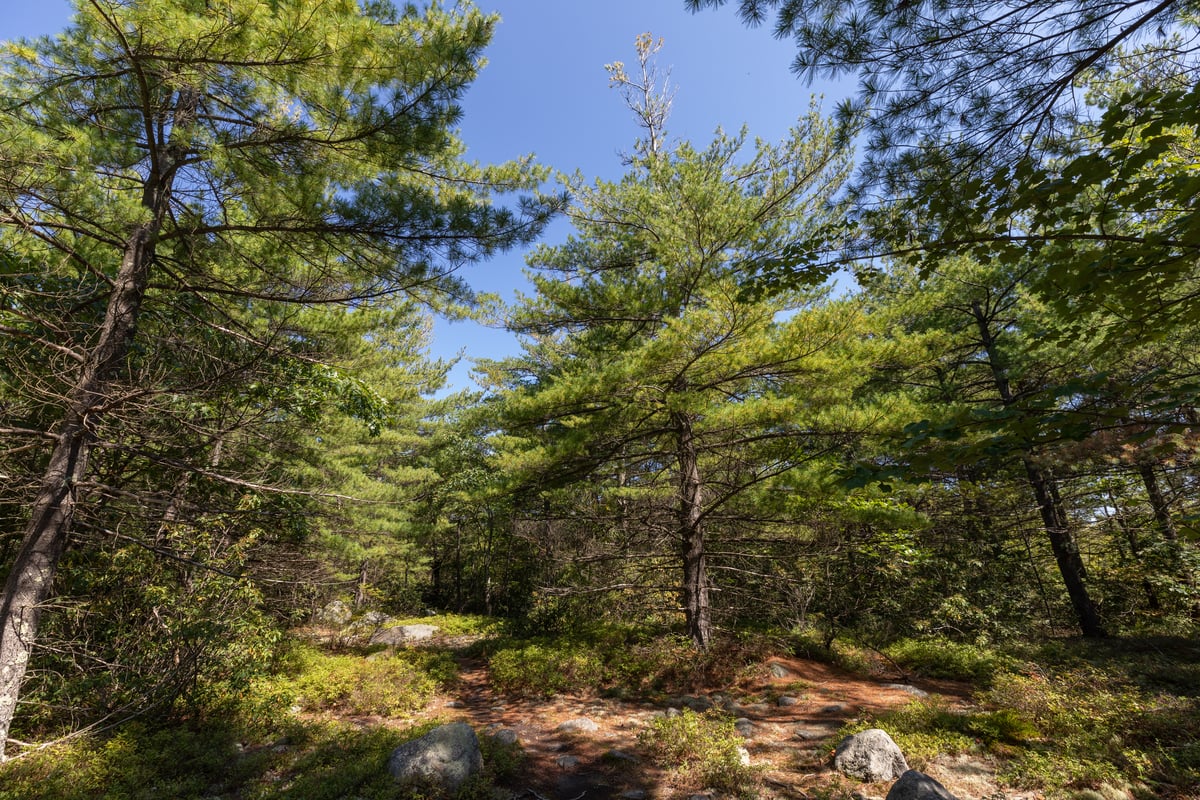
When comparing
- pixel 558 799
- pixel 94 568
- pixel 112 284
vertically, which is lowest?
pixel 558 799

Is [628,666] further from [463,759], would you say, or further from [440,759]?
[440,759]

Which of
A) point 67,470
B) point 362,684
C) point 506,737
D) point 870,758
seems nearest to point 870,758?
point 870,758

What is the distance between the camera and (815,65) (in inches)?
127

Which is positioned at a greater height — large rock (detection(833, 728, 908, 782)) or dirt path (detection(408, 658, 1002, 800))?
large rock (detection(833, 728, 908, 782))

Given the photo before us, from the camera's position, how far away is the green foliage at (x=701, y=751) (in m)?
4.07

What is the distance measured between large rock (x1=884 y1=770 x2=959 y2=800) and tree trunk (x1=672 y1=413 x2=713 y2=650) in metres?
3.79

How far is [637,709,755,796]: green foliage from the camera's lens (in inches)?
160


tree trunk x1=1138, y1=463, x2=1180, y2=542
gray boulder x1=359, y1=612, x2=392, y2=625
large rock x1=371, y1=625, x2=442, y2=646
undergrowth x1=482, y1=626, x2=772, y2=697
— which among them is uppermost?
tree trunk x1=1138, y1=463, x2=1180, y2=542

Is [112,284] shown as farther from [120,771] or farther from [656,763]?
[656,763]

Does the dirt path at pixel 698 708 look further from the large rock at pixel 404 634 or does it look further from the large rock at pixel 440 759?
the large rock at pixel 404 634

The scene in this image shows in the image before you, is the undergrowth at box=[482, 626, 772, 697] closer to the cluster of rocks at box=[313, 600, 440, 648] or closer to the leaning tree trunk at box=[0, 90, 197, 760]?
the cluster of rocks at box=[313, 600, 440, 648]

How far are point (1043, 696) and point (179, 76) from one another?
32.9ft

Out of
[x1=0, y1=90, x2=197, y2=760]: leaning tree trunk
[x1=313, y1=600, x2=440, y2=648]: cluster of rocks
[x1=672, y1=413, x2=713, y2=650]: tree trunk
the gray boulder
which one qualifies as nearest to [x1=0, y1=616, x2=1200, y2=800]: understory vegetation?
[x1=672, y1=413, x2=713, y2=650]: tree trunk

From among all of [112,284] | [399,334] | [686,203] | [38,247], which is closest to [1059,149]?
[686,203]
